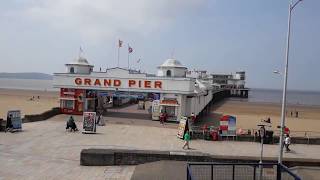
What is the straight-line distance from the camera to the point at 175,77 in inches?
1612

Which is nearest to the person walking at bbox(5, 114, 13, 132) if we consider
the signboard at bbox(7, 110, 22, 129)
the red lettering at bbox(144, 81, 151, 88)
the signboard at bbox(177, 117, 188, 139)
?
the signboard at bbox(7, 110, 22, 129)

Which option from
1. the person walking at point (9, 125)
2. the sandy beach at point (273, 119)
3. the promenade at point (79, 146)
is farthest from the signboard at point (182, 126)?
→ the sandy beach at point (273, 119)

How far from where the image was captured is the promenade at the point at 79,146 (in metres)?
18.5

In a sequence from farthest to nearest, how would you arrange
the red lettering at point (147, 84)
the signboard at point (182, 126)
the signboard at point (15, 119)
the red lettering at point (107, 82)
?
the red lettering at point (107, 82)
the red lettering at point (147, 84)
the signboard at point (15, 119)
the signboard at point (182, 126)

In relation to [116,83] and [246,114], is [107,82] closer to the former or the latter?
[116,83]

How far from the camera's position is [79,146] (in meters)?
24.9

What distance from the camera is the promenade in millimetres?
18500

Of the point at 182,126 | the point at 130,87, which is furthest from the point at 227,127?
the point at 130,87

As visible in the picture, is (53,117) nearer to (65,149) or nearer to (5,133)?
(5,133)

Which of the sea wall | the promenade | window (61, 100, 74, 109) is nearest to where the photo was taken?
the promenade

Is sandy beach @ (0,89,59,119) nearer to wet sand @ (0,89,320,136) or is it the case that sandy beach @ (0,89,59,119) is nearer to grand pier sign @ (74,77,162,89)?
wet sand @ (0,89,320,136)

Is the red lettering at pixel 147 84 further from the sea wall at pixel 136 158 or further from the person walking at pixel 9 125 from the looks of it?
the sea wall at pixel 136 158

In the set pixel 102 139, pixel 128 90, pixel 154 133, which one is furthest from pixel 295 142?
pixel 128 90

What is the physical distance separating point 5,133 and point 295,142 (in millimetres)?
19627
